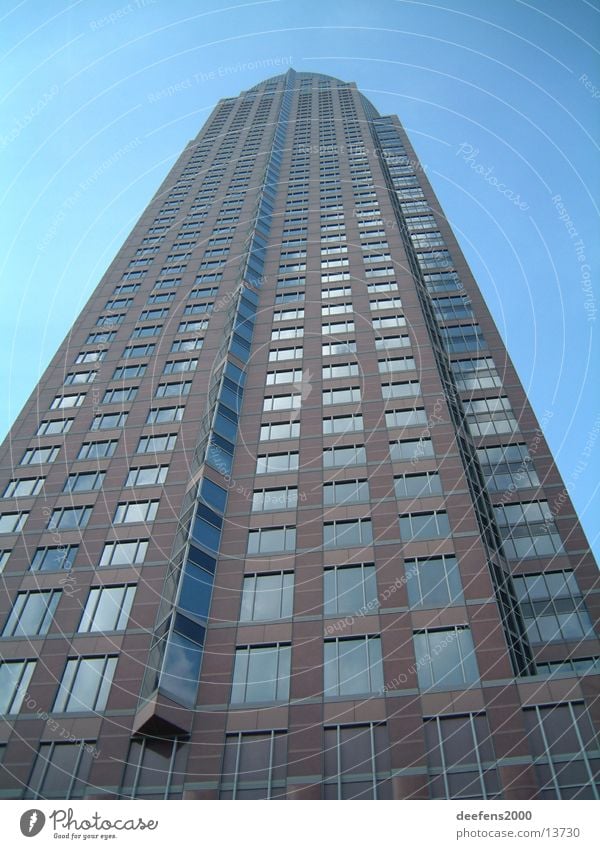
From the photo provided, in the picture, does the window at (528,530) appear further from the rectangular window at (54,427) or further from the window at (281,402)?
the rectangular window at (54,427)

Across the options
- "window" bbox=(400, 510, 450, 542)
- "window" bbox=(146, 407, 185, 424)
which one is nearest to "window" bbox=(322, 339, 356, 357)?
"window" bbox=(146, 407, 185, 424)

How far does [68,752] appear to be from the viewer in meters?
28.3

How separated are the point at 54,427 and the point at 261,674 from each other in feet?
83.7

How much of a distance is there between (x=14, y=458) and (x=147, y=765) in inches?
964

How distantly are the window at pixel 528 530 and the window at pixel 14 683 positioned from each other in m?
27.9

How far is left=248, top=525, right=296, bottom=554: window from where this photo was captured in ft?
118

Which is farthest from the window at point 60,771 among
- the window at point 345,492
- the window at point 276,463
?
the window at point 276,463

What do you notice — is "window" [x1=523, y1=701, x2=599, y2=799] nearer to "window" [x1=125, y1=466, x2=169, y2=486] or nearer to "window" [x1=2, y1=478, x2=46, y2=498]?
"window" [x1=125, y1=466, x2=169, y2=486]

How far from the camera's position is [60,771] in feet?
90.9

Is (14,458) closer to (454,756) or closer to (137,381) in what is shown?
(137,381)

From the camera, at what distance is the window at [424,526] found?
35250mm

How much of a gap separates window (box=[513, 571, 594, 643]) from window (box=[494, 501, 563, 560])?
71.9 inches

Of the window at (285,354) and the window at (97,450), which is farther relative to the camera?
the window at (285,354)

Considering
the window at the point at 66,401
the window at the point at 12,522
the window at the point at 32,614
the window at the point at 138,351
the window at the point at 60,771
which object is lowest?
the window at the point at 60,771
